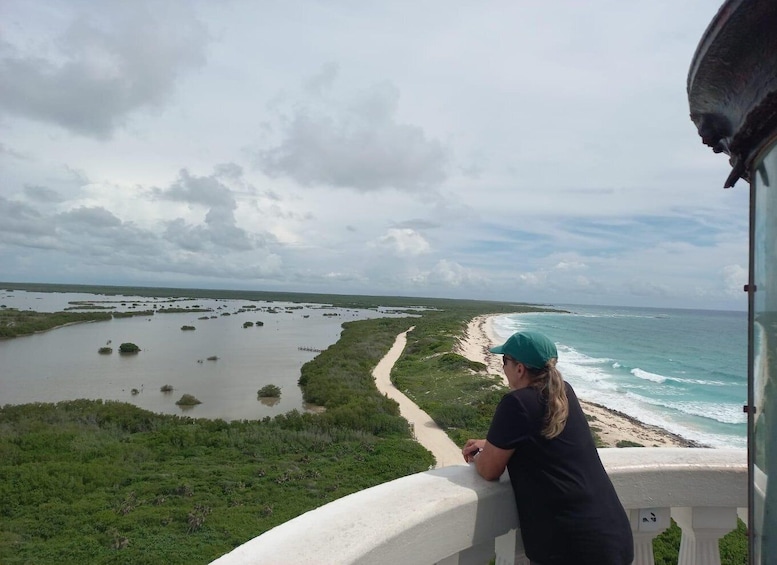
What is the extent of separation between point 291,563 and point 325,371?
26358 millimetres

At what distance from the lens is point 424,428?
56.8 ft

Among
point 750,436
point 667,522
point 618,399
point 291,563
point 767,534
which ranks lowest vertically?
point 618,399

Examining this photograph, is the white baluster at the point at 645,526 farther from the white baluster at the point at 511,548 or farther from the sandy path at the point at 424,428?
the sandy path at the point at 424,428

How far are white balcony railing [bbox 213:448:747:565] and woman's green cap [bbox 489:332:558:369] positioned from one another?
440 mm

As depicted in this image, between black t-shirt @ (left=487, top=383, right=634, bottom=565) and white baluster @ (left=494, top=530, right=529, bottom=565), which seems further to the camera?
white baluster @ (left=494, top=530, right=529, bottom=565)

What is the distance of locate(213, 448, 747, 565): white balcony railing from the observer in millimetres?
1439

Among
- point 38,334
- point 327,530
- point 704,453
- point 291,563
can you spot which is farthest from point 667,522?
point 38,334

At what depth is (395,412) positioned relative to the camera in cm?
1886

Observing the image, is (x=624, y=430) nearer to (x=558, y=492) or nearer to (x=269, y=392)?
(x=269, y=392)

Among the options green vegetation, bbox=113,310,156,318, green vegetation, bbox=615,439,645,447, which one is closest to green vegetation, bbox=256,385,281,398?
green vegetation, bbox=615,439,645,447

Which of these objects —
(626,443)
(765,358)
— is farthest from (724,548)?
(626,443)

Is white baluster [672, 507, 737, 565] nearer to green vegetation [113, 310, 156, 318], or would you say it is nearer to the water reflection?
the water reflection

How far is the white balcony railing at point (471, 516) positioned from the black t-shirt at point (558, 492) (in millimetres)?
121

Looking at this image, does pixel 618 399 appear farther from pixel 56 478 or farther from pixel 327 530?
pixel 327 530
